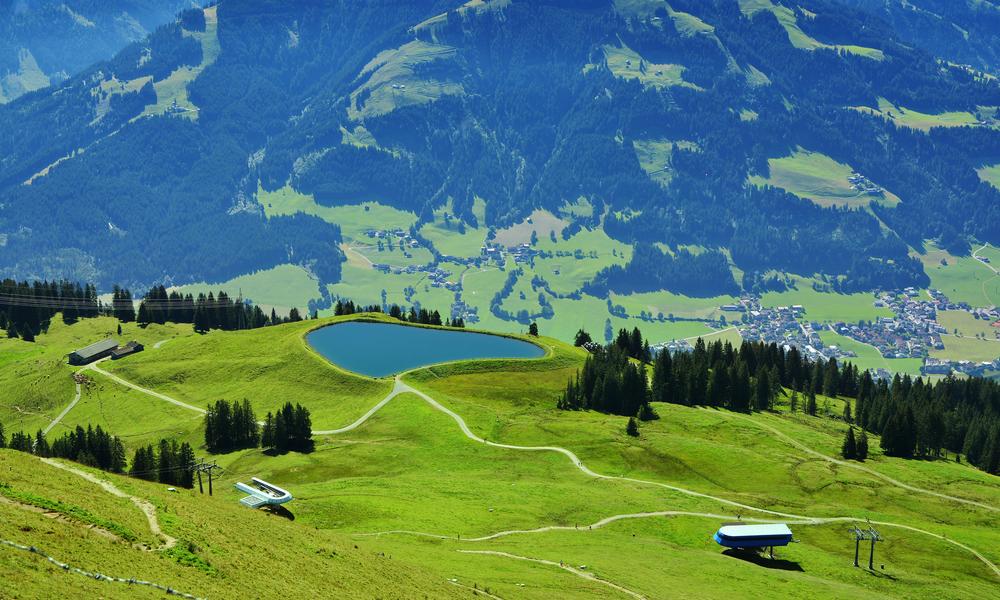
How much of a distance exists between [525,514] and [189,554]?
211ft

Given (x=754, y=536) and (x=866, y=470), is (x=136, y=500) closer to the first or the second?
(x=754, y=536)

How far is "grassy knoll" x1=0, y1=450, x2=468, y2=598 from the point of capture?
5838 centimetres

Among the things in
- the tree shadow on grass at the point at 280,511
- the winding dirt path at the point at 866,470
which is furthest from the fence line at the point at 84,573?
the winding dirt path at the point at 866,470

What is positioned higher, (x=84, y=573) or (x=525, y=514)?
(x=84, y=573)

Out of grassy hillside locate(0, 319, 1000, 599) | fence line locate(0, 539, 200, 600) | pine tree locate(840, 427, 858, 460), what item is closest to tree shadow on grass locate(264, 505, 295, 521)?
grassy hillside locate(0, 319, 1000, 599)

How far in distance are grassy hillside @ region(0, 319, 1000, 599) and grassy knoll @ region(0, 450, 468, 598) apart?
0.24m

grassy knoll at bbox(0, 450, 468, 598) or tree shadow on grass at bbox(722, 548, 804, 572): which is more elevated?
grassy knoll at bbox(0, 450, 468, 598)

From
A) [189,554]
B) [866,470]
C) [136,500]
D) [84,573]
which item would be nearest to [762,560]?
[866,470]

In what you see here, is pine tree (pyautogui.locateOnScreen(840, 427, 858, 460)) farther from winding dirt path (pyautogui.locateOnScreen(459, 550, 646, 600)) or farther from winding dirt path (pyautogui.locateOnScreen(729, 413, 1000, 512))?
winding dirt path (pyautogui.locateOnScreen(459, 550, 646, 600))

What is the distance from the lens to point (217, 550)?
73625 millimetres

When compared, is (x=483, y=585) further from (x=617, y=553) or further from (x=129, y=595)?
(x=129, y=595)

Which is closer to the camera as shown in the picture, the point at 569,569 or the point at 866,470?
the point at 569,569

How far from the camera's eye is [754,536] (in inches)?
4626

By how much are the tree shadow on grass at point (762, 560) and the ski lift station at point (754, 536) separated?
1154 millimetres
